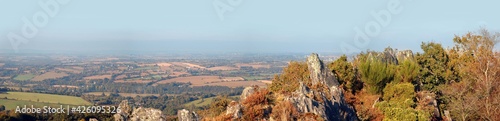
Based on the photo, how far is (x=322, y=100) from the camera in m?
15.3

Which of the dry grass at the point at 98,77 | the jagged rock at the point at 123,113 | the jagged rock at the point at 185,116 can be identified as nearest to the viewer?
the jagged rock at the point at 123,113

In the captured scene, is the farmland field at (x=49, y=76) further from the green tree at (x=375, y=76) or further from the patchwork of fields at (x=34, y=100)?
the green tree at (x=375, y=76)

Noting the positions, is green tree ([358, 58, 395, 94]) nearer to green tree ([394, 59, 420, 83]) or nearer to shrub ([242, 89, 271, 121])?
green tree ([394, 59, 420, 83])

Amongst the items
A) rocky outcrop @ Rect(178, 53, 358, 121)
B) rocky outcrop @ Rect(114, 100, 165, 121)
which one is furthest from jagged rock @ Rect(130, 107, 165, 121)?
rocky outcrop @ Rect(178, 53, 358, 121)

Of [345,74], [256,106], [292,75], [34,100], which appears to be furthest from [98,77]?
[256,106]

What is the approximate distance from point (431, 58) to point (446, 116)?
7548mm

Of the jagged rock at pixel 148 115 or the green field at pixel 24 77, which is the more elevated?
the jagged rock at pixel 148 115

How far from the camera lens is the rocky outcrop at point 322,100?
13734 millimetres

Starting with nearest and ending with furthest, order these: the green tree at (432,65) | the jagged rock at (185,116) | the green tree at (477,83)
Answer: the jagged rock at (185,116) < the green tree at (477,83) < the green tree at (432,65)

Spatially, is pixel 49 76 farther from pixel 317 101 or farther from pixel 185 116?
pixel 185 116

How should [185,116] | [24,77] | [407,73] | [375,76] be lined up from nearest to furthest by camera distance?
1. [185,116]
2. [375,76]
3. [407,73]
4. [24,77]

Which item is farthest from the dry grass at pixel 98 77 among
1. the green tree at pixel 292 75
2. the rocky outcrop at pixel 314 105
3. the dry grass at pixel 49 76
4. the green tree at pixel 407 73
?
the rocky outcrop at pixel 314 105

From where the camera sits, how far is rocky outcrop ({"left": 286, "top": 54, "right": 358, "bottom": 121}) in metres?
13.7

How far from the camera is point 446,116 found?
20922 millimetres
